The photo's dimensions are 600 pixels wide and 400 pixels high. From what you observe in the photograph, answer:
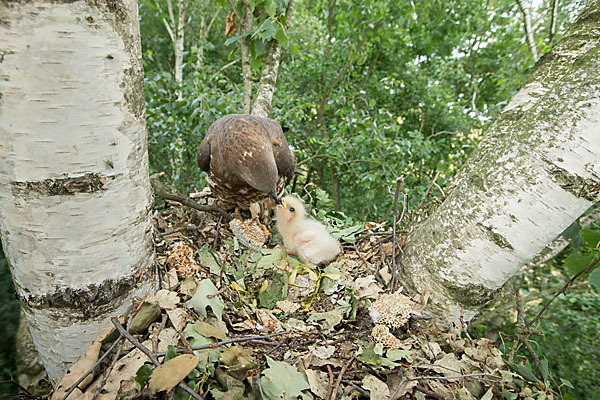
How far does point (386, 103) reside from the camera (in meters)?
6.33

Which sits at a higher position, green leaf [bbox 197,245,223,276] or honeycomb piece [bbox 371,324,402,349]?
honeycomb piece [bbox 371,324,402,349]

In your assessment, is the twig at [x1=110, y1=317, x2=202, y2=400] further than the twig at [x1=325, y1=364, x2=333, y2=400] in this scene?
No

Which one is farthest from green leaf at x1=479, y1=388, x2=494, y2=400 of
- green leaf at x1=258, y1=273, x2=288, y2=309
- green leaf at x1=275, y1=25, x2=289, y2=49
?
green leaf at x1=275, y1=25, x2=289, y2=49

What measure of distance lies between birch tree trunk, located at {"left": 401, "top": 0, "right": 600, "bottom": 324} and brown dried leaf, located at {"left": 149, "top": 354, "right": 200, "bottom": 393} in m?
1.05

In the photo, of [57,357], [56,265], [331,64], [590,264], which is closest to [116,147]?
[56,265]

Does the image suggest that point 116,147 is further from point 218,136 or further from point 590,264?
point 590,264

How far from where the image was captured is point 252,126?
7.56 ft

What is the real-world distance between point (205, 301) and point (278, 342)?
1.04 ft

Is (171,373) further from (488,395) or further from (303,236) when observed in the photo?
(303,236)

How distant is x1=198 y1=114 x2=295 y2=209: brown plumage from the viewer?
209 centimetres

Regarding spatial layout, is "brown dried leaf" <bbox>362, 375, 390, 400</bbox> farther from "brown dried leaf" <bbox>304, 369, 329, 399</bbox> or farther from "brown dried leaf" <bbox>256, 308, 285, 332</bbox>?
"brown dried leaf" <bbox>256, 308, 285, 332</bbox>

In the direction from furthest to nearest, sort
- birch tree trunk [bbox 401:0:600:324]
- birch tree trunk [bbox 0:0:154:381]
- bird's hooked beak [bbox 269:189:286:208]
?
bird's hooked beak [bbox 269:189:286:208] < birch tree trunk [bbox 401:0:600:324] < birch tree trunk [bbox 0:0:154:381]

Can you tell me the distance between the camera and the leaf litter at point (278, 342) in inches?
37.8

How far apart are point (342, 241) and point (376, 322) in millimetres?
770
